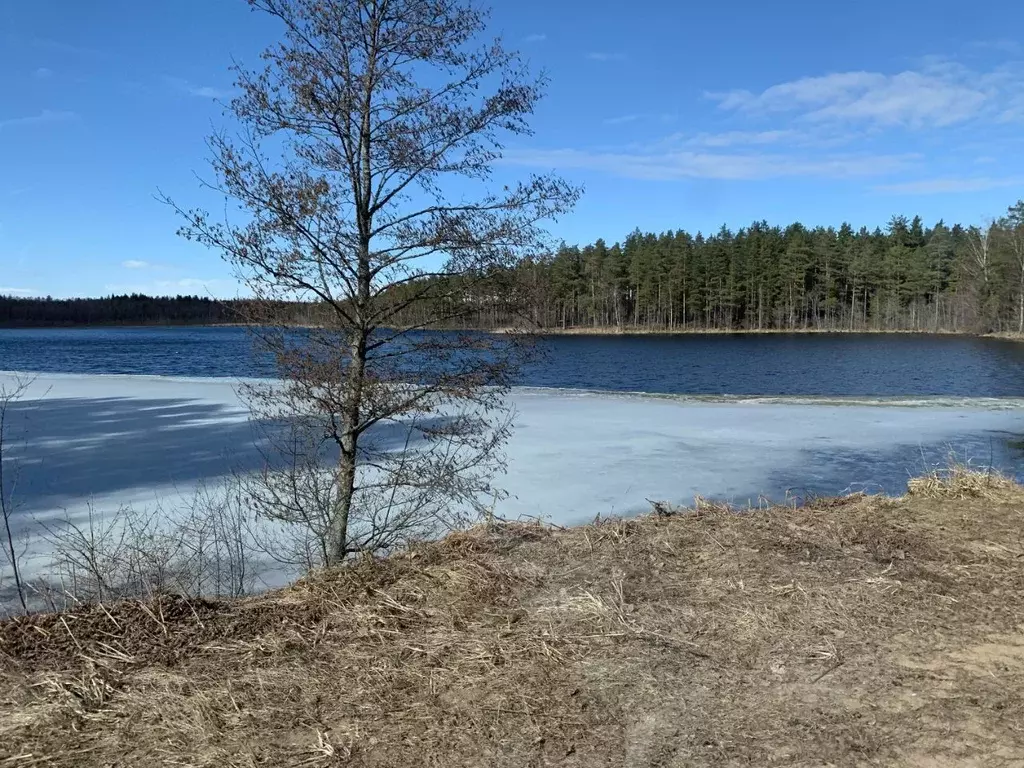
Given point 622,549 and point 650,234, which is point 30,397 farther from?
point 650,234

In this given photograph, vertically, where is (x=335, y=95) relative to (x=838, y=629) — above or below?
above

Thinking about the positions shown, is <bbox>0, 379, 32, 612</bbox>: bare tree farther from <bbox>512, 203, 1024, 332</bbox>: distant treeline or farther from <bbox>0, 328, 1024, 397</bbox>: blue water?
<bbox>512, 203, 1024, 332</bbox>: distant treeline

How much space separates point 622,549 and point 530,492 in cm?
442

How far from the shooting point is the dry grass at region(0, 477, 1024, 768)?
252 cm

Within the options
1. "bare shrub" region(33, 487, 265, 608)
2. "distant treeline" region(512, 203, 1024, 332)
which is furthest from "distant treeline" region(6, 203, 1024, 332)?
"bare shrub" region(33, 487, 265, 608)

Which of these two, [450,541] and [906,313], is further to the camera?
[906,313]

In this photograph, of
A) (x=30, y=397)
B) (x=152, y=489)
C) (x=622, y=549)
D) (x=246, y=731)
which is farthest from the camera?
(x=30, y=397)

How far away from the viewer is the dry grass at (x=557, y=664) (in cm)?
252

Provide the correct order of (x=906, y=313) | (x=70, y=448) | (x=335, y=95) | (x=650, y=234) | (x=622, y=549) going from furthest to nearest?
(x=650, y=234), (x=906, y=313), (x=70, y=448), (x=335, y=95), (x=622, y=549)

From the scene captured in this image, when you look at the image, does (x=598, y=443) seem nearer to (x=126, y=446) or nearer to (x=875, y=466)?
(x=875, y=466)

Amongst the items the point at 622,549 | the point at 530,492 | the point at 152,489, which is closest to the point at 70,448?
the point at 152,489

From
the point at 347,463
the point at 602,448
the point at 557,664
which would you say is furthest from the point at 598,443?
the point at 557,664

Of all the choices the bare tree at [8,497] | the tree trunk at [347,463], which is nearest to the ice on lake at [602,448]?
the bare tree at [8,497]

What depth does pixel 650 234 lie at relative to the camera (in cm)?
9175
